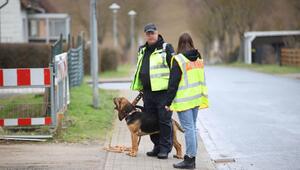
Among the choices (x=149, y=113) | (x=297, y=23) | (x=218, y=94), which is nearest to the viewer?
(x=149, y=113)

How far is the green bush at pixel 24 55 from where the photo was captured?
32.6 m

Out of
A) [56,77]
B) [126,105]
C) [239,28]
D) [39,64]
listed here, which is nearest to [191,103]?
[126,105]

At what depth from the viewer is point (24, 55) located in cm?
3312

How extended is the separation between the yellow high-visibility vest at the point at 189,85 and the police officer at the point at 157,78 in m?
0.57

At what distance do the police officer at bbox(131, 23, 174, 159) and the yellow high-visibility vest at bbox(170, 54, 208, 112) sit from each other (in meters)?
0.57

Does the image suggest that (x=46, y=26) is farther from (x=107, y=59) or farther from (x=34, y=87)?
(x=34, y=87)

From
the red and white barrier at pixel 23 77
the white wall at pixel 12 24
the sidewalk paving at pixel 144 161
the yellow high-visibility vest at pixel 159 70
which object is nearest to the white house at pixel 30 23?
the white wall at pixel 12 24

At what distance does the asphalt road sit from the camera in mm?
9328

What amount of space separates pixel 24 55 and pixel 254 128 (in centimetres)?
2231

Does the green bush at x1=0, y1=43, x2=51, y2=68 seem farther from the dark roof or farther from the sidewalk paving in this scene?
the sidewalk paving

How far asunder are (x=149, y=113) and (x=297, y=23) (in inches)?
1778

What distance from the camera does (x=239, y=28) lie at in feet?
187

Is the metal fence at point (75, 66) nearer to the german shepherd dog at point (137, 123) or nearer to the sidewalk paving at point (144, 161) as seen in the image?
the sidewalk paving at point (144, 161)

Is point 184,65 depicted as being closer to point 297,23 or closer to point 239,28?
point 297,23
